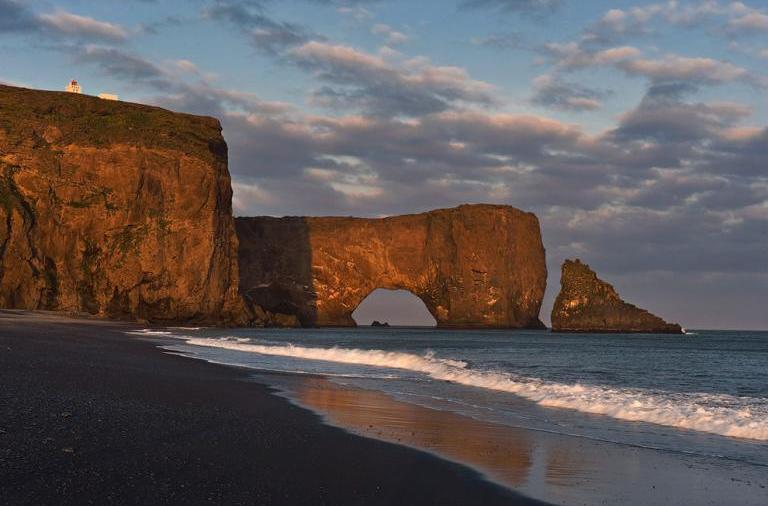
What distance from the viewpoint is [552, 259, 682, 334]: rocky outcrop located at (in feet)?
420

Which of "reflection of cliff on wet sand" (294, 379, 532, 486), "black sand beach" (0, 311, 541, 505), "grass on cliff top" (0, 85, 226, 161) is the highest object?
"grass on cliff top" (0, 85, 226, 161)

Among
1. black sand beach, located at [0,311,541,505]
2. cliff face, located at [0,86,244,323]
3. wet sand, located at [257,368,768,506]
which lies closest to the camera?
black sand beach, located at [0,311,541,505]

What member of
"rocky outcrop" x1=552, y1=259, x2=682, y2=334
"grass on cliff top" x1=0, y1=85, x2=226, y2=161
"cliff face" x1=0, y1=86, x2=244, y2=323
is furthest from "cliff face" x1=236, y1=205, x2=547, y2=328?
"grass on cliff top" x1=0, y1=85, x2=226, y2=161

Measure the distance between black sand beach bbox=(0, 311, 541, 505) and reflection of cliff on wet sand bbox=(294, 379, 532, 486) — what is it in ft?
1.57

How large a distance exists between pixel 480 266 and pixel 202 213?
6043cm

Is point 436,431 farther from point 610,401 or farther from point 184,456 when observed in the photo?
point 610,401

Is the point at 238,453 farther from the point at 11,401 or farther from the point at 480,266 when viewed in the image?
the point at 480,266

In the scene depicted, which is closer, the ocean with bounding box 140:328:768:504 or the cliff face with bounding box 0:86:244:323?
the ocean with bounding box 140:328:768:504

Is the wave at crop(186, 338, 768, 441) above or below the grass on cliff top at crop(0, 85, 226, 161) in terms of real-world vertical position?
below

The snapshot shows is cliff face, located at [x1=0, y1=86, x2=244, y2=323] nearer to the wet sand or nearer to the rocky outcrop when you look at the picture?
the rocky outcrop

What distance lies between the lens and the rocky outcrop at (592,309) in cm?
12794

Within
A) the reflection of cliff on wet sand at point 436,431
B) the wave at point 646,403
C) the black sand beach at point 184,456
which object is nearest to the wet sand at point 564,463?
the reflection of cliff on wet sand at point 436,431

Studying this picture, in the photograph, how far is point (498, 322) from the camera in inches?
5285

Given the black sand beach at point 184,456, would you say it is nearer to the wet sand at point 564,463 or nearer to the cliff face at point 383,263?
the wet sand at point 564,463
